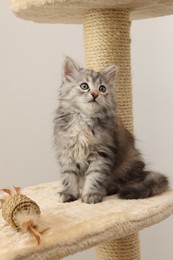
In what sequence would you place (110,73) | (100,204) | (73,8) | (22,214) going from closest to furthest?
(22,214)
(100,204)
(110,73)
(73,8)

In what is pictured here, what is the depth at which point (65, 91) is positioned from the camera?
1436 mm

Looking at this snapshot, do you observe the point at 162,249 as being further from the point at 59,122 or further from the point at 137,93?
the point at 59,122

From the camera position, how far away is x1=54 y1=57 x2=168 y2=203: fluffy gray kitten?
→ 4.57 ft

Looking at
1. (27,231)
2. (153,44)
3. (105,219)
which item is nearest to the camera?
(27,231)

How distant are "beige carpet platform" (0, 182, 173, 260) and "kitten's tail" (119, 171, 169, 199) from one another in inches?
0.9

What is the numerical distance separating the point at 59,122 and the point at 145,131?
3.83ft

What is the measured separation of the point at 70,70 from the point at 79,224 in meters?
0.52

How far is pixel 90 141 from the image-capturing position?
1.41 m

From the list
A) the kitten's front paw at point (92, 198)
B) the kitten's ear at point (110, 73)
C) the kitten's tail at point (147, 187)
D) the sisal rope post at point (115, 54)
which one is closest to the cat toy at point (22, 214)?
the kitten's front paw at point (92, 198)

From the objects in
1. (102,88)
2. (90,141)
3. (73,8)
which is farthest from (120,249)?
(73,8)

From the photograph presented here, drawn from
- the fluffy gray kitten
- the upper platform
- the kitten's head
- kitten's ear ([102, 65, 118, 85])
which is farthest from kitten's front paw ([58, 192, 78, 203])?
the upper platform

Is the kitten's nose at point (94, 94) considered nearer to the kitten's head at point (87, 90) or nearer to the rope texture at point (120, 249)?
the kitten's head at point (87, 90)

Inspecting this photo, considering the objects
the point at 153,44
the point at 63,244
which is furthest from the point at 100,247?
the point at 153,44

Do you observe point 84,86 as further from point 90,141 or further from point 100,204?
point 100,204
